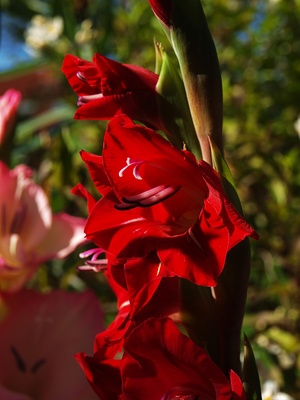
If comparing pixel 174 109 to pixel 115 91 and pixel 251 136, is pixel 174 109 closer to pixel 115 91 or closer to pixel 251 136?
pixel 115 91

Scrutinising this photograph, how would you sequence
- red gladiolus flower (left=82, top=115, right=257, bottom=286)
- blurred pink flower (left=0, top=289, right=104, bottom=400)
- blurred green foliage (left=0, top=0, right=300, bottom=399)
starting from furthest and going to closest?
blurred green foliage (left=0, top=0, right=300, bottom=399)
blurred pink flower (left=0, top=289, right=104, bottom=400)
red gladiolus flower (left=82, top=115, right=257, bottom=286)

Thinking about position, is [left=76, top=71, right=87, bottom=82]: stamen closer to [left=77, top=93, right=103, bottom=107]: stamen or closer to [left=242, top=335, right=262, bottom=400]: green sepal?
[left=77, top=93, right=103, bottom=107]: stamen

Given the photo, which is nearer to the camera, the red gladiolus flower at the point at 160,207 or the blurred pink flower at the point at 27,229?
the red gladiolus flower at the point at 160,207

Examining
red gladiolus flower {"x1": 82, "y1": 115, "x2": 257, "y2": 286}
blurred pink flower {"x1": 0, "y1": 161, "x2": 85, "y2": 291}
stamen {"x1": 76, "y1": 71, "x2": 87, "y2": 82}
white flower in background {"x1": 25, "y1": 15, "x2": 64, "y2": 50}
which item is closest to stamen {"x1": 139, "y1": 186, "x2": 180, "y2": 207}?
red gladiolus flower {"x1": 82, "y1": 115, "x2": 257, "y2": 286}

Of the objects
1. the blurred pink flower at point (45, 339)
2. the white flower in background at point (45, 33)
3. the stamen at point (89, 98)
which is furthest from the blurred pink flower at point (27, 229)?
the white flower in background at point (45, 33)

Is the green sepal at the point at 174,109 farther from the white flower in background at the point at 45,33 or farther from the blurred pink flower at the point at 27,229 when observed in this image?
the white flower in background at the point at 45,33

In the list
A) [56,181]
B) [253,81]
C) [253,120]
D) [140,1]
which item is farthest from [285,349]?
[140,1]
